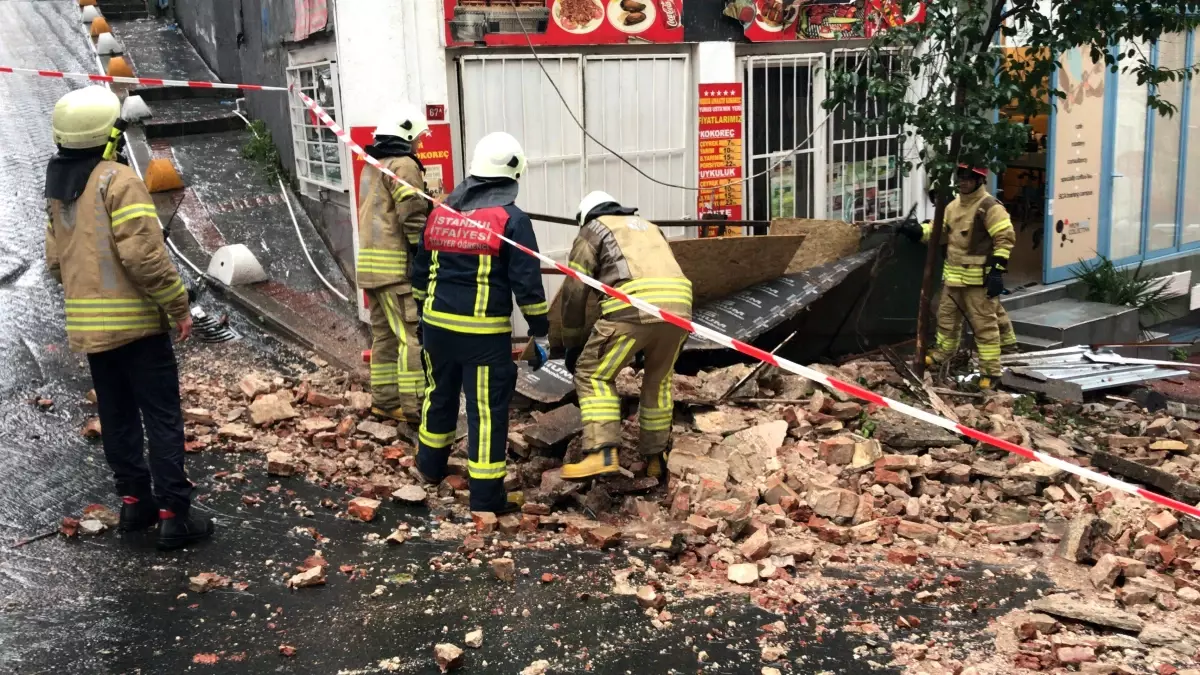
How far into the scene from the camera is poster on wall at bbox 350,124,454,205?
7.03m

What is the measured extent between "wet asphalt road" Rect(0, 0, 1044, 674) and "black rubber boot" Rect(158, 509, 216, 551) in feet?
0.21

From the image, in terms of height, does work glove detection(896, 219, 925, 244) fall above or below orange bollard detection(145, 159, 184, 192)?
below

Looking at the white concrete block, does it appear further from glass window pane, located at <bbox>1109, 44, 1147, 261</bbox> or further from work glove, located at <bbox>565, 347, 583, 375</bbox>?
glass window pane, located at <bbox>1109, 44, 1147, 261</bbox>

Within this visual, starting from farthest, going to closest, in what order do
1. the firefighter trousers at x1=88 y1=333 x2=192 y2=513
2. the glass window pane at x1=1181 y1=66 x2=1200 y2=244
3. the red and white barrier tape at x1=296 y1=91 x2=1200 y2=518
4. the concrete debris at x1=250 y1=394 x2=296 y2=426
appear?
1. the glass window pane at x1=1181 y1=66 x2=1200 y2=244
2. the concrete debris at x1=250 y1=394 x2=296 y2=426
3. the firefighter trousers at x1=88 y1=333 x2=192 y2=513
4. the red and white barrier tape at x1=296 y1=91 x2=1200 y2=518

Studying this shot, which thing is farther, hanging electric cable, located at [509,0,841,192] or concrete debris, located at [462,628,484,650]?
hanging electric cable, located at [509,0,841,192]

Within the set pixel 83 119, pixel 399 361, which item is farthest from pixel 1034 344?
pixel 83 119

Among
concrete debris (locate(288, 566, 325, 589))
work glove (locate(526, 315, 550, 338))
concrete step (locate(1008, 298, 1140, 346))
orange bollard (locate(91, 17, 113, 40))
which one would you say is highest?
orange bollard (locate(91, 17, 113, 40))

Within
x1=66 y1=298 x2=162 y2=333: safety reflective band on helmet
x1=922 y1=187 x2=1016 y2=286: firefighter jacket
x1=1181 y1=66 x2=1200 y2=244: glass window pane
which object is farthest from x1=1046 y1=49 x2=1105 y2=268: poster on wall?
x1=66 y1=298 x2=162 y2=333: safety reflective band on helmet

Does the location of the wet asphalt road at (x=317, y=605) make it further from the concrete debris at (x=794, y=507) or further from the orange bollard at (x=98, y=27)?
the orange bollard at (x=98, y=27)

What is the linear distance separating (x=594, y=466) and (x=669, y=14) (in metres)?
4.21

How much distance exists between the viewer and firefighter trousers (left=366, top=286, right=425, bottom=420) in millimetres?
6094

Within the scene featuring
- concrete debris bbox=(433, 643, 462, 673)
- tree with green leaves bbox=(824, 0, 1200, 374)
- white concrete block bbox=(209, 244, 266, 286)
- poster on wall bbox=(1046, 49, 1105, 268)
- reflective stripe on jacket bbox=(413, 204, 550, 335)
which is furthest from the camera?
poster on wall bbox=(1046, 49, 1105, 268)

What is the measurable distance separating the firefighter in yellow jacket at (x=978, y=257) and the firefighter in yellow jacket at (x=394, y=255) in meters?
4.44

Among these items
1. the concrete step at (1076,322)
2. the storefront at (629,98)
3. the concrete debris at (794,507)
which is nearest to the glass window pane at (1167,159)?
the concrete step at (1076,322)
